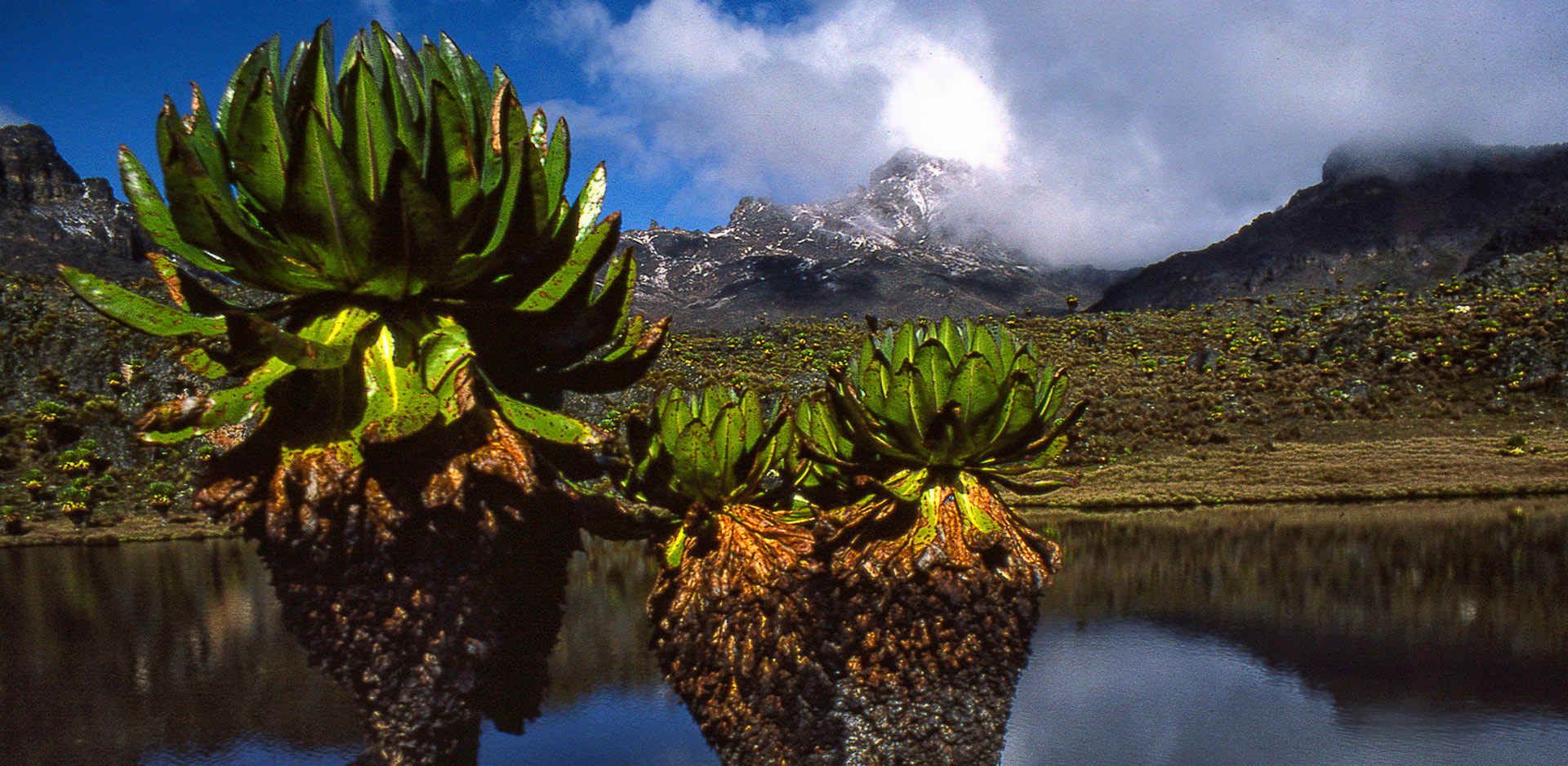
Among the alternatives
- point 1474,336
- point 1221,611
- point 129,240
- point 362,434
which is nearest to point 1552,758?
point 1221,611

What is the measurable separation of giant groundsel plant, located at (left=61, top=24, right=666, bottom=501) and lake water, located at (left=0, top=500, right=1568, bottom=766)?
7.84 feet

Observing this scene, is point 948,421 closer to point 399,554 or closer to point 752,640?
point 752,640

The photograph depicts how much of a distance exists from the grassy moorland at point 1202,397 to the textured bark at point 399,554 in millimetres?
1338

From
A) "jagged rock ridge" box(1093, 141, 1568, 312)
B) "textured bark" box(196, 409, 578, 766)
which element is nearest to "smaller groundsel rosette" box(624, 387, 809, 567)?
"textured bark" box(196, 409, 578, 766)

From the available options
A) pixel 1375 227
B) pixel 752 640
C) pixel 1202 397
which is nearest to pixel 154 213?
pixel 752 640

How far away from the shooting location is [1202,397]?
3084 centimetres

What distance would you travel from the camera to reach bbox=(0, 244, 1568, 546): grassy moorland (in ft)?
56.7

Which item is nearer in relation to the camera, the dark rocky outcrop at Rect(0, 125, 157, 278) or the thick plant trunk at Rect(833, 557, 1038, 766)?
the thick plant trunk at Rect(833, 557, 1038, 766)

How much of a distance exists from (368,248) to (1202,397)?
32.4 meters

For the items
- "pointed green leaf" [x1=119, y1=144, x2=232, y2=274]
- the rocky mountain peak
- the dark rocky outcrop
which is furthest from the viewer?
the rocky mountain peak

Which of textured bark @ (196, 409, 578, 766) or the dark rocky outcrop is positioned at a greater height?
the dark rocky outcrop

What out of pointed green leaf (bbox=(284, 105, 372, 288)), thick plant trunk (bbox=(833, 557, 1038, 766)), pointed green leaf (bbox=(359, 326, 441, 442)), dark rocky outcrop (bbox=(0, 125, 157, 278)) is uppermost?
dark rocky outcrop (bbox=(0, 125, 157, 278))

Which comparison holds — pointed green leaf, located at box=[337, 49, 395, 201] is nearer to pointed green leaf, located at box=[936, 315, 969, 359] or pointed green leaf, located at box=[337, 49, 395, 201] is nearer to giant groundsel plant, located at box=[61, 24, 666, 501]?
giant groundsel plant, located at box=[61, 24, 666, 501]

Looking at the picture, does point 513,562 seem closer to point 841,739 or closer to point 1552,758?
point 841,739
